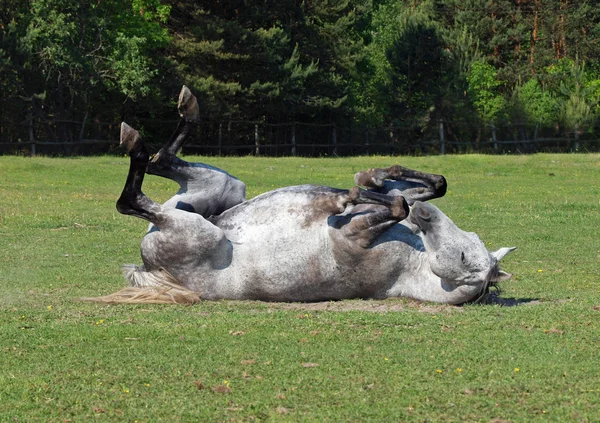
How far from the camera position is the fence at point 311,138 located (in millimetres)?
43969

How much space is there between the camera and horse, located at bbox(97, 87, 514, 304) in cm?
800

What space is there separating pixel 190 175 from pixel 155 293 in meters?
1.14

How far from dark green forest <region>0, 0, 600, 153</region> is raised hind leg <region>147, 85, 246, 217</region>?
3237 cm

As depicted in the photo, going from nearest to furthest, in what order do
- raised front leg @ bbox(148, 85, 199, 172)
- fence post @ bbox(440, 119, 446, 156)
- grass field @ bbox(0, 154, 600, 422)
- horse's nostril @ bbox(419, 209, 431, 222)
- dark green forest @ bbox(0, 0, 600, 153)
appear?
grass field @ bbox(0, 154, 600, 422) → horse's nostril @ bbox(419, 209, 431, 222) → raised front leg @ bbox(148, 85, 199, 172) → dark green forest @ bbox(0, 0, 600, 153) → fence post @ bbox(440, 119, 446, 156)

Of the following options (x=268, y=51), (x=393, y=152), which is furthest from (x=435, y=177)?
(x=393, y=152)

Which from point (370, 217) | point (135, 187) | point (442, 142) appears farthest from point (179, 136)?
point (442, 142)

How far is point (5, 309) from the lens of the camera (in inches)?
320

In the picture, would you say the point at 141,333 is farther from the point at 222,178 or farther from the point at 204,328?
the point at 222,178

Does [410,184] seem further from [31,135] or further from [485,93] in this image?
[485,93]

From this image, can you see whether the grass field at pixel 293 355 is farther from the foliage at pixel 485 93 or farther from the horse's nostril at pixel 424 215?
the foliage at pixel 485 93

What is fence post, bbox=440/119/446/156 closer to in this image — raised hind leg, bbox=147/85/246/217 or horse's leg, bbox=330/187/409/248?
raised hind leg, bbox=147/85/246/217

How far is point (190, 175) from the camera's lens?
8664mm

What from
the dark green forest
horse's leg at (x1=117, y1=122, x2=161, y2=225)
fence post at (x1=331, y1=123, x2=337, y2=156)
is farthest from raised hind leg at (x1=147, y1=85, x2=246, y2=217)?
fence post at (x1=331, y1=123, x2=337, y2=156)

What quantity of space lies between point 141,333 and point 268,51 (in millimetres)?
41747
